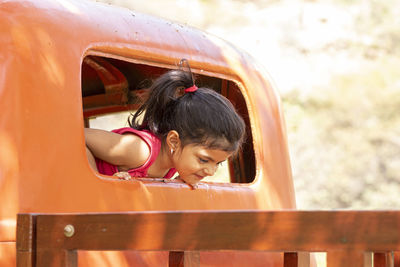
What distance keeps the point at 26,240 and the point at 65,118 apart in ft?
1.60

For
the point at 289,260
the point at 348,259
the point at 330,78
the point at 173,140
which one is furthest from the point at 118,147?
the point at 330,78

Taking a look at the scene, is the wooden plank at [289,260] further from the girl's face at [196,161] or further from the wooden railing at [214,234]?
the girl's face at [196,161]

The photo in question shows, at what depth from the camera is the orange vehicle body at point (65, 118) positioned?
7.75 feet

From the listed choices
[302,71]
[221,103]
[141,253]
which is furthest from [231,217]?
[302,71]

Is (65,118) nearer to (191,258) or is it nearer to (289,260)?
(191,258)

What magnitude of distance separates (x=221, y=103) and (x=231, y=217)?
1222 mm

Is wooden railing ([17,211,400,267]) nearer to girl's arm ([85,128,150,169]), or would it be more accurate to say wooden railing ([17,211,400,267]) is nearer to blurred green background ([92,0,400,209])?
girl's arm ([85,128,150,169])

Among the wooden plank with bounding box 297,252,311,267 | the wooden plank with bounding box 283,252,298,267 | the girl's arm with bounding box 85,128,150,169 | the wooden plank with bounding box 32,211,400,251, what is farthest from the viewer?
the girl's arm with bounding box 85,128,150,169

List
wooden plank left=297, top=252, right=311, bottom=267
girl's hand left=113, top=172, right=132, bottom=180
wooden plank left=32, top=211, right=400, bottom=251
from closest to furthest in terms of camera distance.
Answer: wooden plank left=32, top=211, right=400, bottom=251 → wooden plank left=297, top=252, right=311, bottom=267 → girl's hand left=113, top=172, right=132, bottom=180

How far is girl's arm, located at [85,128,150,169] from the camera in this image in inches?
111

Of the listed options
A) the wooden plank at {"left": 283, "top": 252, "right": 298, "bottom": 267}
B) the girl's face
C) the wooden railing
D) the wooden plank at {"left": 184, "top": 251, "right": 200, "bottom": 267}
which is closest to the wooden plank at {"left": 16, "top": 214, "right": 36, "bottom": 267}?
the wooden railing

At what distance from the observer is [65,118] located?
8.24 ft

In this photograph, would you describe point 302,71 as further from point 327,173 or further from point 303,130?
point 327,173

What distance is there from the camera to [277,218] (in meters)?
1.79
